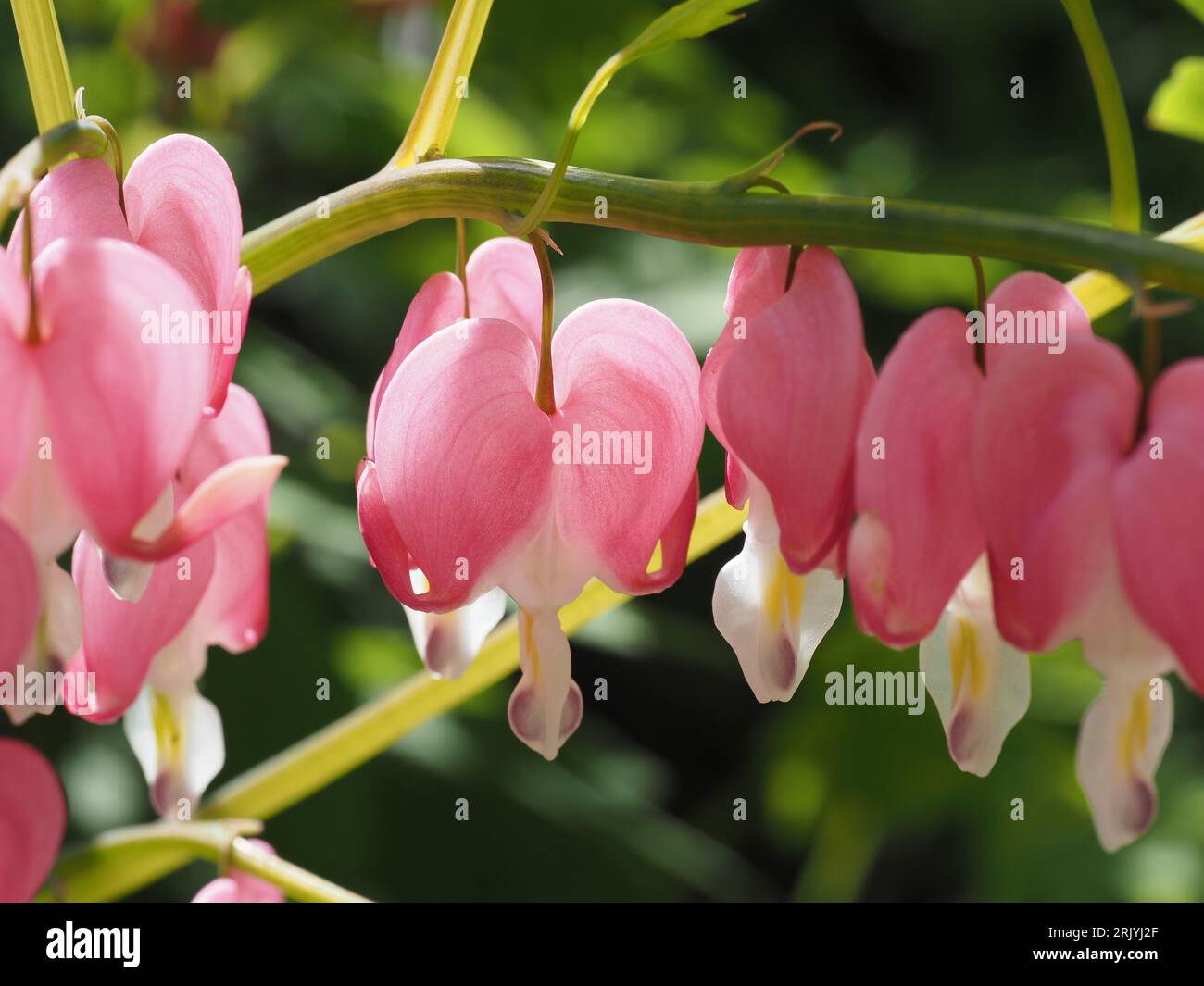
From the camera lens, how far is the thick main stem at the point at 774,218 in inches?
22.2

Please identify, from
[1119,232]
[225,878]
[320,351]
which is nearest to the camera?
[1119,232]

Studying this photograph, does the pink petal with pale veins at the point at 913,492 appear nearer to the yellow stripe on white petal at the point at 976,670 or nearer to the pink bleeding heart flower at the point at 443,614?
the yellow stripe on white petal at the point at 976,670

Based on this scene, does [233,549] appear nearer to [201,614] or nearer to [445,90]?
[201,614]

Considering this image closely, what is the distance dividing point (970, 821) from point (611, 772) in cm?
51

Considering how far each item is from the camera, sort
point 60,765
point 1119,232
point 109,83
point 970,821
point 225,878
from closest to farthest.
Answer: point 1119,232 → point 225,878 → point 60,765 → point 109,83 → point 970,821

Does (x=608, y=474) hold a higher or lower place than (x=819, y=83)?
lower

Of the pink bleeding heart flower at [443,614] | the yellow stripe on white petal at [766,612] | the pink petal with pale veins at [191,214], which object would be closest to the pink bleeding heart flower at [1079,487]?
the yellow stripe on white petal at [766,612]

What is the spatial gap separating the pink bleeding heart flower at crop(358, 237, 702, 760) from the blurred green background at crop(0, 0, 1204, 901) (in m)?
0.97

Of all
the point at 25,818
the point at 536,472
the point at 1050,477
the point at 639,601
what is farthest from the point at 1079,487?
the point at 639,601

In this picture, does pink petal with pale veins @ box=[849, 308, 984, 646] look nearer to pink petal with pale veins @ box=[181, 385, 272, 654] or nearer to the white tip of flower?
the white tip of flower

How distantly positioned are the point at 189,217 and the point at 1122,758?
0.49 meters
